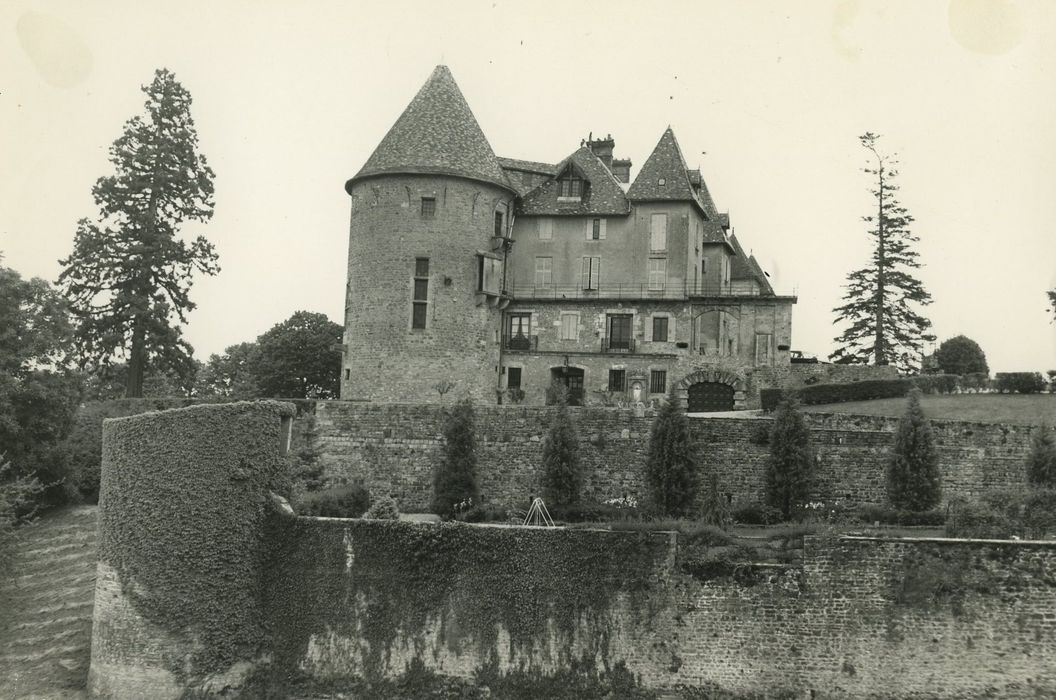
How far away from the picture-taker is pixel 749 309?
47.7 m

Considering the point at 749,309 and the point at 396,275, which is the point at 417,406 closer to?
the point at 396,275

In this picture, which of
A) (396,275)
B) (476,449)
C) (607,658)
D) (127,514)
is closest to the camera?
(607,658)

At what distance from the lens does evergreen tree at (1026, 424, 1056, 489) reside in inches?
1146

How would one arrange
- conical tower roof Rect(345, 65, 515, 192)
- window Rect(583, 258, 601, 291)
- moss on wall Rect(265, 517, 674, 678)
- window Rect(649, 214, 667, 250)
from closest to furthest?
moss on wall Rect(265, 517, 674, 678) < conical tower roof Rect(345, 65, 515, 192) < window Rect(649, 214, 667, 250) < window Rect(583, 258, 601, 291)

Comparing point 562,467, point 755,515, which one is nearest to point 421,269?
point 562,467

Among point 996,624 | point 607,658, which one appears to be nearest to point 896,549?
point 996,624

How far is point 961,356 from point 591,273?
22.7 metres

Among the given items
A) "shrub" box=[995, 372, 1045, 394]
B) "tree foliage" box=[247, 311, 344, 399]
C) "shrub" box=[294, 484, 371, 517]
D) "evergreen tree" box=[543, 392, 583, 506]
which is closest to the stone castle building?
"shrub" box=[995, 372, 1045, 394]

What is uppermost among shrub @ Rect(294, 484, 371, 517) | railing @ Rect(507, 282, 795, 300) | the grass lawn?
railing @ Rect(507, 282, 795, 300)

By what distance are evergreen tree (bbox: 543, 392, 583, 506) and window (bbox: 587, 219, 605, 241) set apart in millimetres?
18277

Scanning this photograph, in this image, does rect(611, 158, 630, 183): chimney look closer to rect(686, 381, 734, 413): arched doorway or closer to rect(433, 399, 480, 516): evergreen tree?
rect(686, 381, 734, 413): arched doorway

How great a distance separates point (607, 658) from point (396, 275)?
24480 millimetres

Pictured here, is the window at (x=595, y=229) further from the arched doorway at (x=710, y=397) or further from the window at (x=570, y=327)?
the arched doorway at (x=710, y=397)

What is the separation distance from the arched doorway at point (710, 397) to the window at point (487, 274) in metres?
8.78
